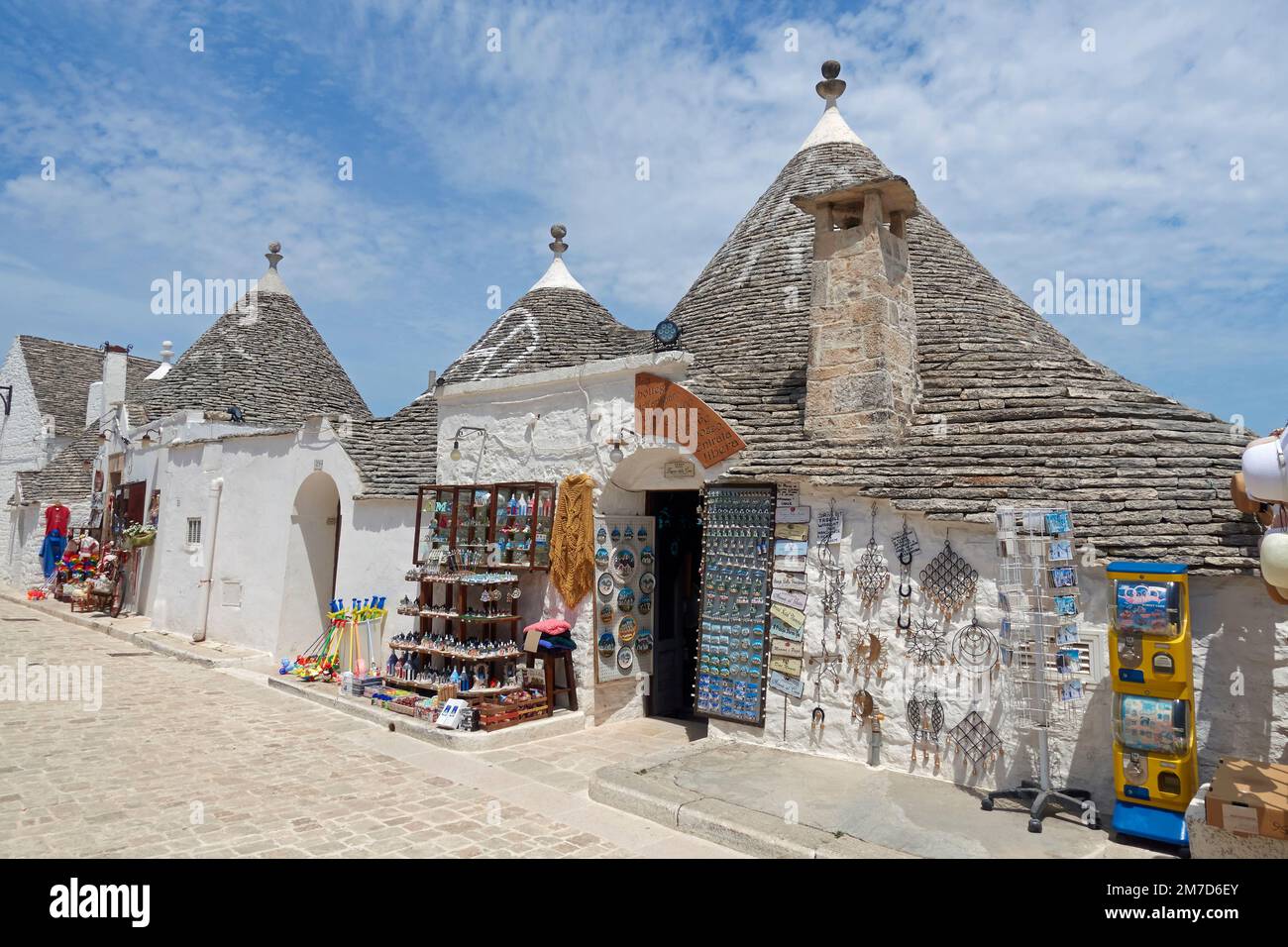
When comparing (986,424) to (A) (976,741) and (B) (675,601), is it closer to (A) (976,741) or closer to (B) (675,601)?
(A) (976,741)

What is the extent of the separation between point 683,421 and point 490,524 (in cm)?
265

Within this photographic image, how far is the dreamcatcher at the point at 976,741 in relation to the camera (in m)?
5.55

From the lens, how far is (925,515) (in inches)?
233

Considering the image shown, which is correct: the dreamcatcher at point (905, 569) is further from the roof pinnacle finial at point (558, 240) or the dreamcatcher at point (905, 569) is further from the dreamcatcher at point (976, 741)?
the roof pinnacle finial at point (558, 240)

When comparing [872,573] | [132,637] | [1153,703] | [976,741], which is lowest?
[132,637]

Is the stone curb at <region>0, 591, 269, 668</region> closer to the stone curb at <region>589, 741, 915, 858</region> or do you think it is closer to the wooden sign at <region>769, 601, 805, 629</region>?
the stone curb at <region>589, 741, 915, 858</region>

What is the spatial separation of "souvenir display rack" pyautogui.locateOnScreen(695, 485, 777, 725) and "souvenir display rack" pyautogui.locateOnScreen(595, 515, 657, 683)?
1.10 meters

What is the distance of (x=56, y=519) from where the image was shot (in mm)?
21438

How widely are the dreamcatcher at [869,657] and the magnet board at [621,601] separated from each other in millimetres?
2615

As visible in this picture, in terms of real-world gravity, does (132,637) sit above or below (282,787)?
below

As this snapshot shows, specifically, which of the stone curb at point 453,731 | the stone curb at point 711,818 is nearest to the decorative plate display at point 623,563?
the stone curb at point 453,731

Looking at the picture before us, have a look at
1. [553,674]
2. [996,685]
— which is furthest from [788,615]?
[553,674]

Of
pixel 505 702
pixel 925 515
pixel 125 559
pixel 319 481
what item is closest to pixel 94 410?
pixel 125 559
